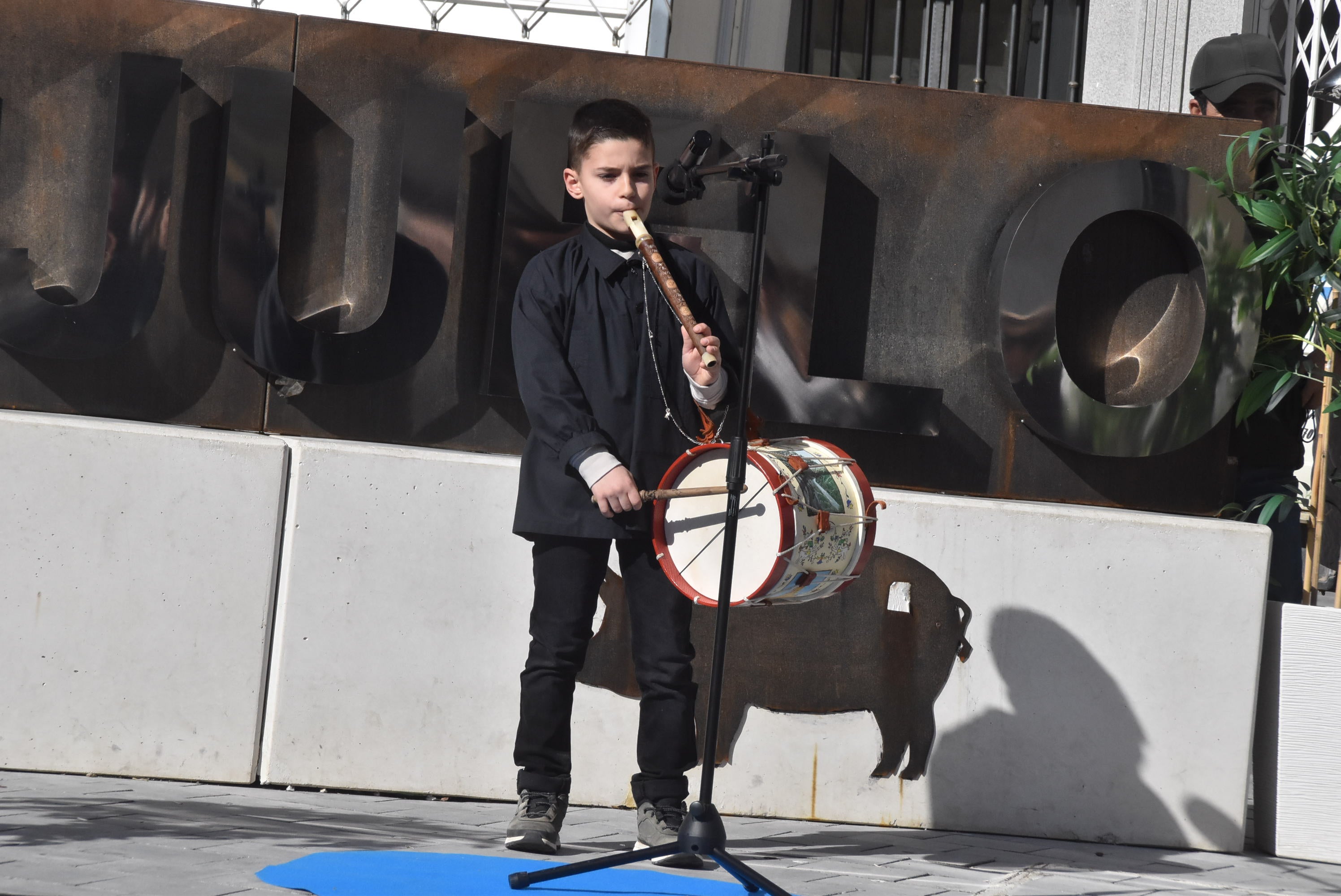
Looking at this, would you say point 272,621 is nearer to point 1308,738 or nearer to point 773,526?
point 773,526

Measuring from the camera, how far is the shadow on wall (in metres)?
4.22

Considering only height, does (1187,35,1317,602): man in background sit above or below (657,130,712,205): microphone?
below

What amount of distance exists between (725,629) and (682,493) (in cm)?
34

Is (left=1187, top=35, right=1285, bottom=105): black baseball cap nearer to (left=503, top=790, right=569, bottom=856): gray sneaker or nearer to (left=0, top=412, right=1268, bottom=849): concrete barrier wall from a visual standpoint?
(left=0, top=412, right=1268, bottom=849): concrete barrier wall

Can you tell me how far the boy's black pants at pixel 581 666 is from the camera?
3428 millimetres

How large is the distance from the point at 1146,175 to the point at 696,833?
2.63 metres

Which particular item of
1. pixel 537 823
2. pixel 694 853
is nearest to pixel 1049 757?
pixel 694 853

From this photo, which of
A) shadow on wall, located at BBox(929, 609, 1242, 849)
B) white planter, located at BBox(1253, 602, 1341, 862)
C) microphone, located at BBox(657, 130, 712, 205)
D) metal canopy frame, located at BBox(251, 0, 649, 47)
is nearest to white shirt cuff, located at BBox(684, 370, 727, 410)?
microphone, located at BBox(657, 130, 712, 205)

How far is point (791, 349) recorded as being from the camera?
4316mm

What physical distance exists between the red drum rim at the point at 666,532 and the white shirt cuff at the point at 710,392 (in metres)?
0.13

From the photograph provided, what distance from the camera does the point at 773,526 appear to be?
3045 mm

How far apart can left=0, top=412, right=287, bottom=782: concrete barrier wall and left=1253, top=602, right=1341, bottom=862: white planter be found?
10.3ft

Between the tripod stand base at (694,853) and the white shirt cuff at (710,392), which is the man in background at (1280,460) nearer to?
the white shirt cuff at (710,392)

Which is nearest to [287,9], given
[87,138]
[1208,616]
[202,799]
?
[87,138]
